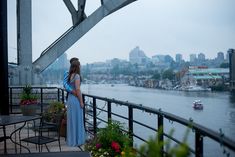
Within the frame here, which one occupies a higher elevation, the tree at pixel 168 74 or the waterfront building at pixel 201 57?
the waterfront building at pixel 201 57

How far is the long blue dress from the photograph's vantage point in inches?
200

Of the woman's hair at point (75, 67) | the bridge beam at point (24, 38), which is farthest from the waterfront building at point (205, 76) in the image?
the woman's hair at point (75, 67)

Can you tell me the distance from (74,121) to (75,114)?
0.34 ft

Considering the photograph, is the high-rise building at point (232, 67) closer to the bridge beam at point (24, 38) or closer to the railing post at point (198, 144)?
the bridge beam at point (24, 38)

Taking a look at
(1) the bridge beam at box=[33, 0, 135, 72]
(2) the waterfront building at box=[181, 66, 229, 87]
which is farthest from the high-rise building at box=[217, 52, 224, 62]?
(1) the bridge beam at box=[33, 0, 135, 72]

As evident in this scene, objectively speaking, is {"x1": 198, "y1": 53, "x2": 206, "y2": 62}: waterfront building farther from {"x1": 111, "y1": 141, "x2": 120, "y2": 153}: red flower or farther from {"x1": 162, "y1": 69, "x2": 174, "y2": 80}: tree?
{"x1": 111, "y1": 141, "x2": 120, "y2": 153}: red flower

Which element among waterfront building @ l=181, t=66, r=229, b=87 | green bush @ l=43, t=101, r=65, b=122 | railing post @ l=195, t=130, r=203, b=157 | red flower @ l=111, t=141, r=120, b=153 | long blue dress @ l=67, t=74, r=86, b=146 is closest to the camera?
railing post @ l=195, t=130, r=203, b=157

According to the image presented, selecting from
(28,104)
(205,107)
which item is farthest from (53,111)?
(205,107)

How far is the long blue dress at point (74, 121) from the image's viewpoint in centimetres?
509

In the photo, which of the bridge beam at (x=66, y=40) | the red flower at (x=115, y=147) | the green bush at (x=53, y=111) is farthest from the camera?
the bridge beam at (x=66, y=40)

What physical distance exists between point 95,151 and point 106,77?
130ft

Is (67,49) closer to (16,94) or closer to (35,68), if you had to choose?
(35,68)

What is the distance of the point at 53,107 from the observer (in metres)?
6.90

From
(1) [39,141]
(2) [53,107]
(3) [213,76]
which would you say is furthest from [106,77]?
(3) [213,76]
